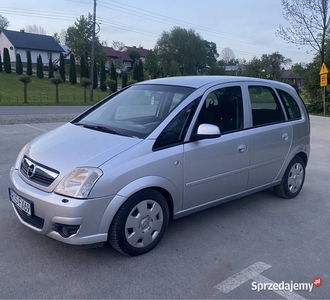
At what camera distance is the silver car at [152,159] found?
10.2ft

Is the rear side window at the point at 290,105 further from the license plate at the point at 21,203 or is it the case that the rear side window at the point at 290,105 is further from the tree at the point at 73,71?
the tree at the point at 73,71

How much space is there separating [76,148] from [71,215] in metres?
0.71

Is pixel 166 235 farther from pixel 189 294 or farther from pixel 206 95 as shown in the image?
pixel 206 95

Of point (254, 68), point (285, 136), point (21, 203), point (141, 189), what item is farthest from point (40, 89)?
point (141, 189)

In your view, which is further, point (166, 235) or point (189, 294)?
point (166, 235)

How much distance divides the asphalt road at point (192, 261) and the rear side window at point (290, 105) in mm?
1427

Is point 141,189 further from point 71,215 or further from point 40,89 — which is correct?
point 40,89

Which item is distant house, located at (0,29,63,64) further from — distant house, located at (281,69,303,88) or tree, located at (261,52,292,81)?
A: distant house, located at (281,69,303,88)

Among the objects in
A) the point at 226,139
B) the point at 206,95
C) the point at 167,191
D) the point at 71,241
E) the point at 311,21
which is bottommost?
the point at 71,241

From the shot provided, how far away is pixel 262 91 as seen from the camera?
4.84 meters

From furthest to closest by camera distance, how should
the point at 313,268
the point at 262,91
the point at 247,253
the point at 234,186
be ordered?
1. the point at 262,91
2. the point at 234,186
3. the point at 247,253
4. the point at 313,268

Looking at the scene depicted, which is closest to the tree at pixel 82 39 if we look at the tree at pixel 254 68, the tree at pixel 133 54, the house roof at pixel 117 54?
the tree at pixel 254 68

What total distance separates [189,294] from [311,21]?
24.8m

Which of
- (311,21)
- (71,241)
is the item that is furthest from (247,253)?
(311,21)
